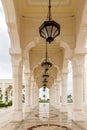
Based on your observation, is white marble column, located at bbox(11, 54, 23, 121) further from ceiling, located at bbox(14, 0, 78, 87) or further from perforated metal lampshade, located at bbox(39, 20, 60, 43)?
perforated metal lampshade, located at bbox(39, 20, 60, 43)

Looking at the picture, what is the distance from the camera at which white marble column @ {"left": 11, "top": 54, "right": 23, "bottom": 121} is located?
10.4 metres

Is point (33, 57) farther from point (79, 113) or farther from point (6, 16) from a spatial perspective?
point (6, 16)

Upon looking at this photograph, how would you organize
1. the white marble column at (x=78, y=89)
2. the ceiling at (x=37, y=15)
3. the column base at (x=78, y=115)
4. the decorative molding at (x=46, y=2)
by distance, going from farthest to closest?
the white marble column at (x=78, y=89) → the column base at (x=78, y=115) → the ceiling at (x=37, y=15) → the decorative molding at (x=46, y=2)

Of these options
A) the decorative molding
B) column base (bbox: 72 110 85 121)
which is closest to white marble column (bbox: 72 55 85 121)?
column base (bbox: 72 110 85 121)

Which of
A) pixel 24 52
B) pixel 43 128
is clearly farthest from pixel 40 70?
pixel 43 128

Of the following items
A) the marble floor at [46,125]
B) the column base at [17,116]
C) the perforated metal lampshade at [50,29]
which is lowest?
the marble floor at [46,125]

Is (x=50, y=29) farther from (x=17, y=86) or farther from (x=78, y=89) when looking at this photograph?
(x=17, y=86)

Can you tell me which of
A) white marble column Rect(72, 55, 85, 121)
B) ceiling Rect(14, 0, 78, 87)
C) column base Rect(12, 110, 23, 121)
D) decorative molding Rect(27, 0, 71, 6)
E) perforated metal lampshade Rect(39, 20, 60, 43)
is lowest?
column base Rect(12, 110, 23, 121)

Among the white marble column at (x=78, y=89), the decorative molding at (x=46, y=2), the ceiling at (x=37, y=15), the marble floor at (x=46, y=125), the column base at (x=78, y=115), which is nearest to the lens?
the marble floor at (x=46, y=125)

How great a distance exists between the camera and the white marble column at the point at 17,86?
1035 centimetres

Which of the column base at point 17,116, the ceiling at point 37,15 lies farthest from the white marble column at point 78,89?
the column base at point 17,116

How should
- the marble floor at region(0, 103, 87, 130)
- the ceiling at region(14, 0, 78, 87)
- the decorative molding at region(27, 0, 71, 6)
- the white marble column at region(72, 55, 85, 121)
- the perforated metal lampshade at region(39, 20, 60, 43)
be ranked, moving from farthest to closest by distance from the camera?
the white marble column at region(72, 55, 85, 121) → the ceiling at region(14, 0, 78, 87) → the decorative molding at region(27, 0, 71, 6) → the marble floor at region(0, 103, 87, 130) → the perforated metal lampshade at region(39, 20, 60, 43)

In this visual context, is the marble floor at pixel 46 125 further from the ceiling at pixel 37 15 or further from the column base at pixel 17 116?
the ceiling at pixel 37 15

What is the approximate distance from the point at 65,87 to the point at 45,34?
10.8m
